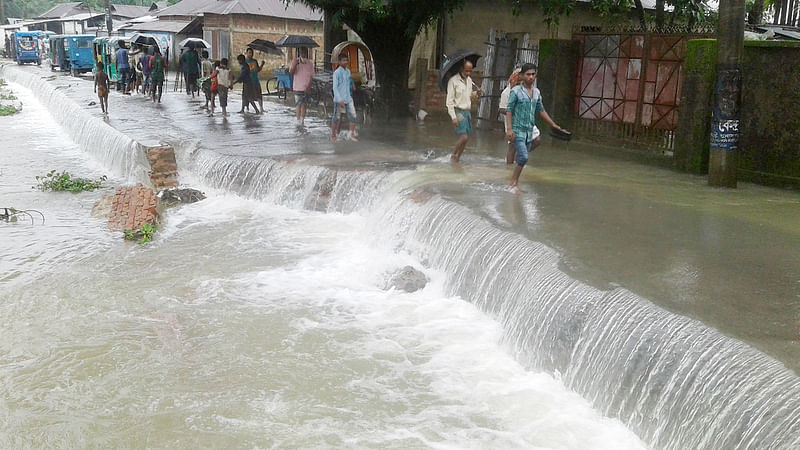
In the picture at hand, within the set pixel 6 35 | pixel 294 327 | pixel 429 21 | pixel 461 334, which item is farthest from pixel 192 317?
pixel 6 35

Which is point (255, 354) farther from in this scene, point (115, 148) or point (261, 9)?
point (261, 9)

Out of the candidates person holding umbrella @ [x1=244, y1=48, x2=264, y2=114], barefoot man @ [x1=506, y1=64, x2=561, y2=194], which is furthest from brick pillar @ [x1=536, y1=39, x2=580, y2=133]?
person holding umbrella @ [x1=244, y1=48, x2=264, y2=114]

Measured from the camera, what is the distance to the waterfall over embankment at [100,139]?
47.3 ft

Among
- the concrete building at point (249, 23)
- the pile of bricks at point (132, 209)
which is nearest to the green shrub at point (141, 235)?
the pile of bricks at point (132, 209)

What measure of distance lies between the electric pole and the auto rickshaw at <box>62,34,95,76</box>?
3556 cm

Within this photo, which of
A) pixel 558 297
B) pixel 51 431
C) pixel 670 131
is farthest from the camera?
pixel 670 131

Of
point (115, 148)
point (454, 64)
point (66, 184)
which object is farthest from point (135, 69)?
point (454, 64)

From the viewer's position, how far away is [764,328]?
4.76 meters

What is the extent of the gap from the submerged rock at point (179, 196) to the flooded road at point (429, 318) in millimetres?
1060

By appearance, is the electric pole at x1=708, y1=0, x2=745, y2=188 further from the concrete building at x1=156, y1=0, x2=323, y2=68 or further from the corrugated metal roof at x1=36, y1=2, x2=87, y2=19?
the corrugated metal roof at x1=36, y1=2, x2=87, y2=19

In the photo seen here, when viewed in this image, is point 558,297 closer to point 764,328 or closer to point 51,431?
point 764,328

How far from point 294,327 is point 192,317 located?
1084 millimetres

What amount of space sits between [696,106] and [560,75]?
125 inches

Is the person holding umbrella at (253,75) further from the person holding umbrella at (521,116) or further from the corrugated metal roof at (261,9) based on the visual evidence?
the corrugated metal roof at (261,9)
